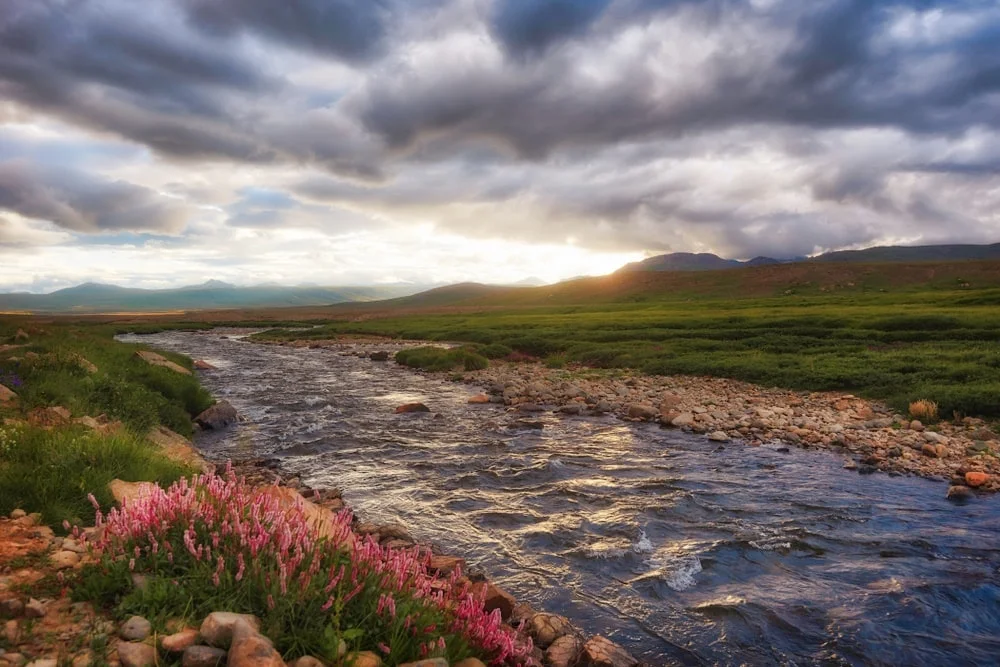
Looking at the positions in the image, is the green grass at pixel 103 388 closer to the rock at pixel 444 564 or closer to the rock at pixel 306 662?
the rock at pixel 444 564

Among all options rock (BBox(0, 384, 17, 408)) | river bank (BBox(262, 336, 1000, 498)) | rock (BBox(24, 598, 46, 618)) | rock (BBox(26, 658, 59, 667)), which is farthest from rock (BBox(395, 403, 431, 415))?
Answer: rock (BBox(26, 658, 59, 667))

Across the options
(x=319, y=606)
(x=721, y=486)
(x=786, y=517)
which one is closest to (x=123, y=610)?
(x=319, y=606)

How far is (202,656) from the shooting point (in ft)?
11.8

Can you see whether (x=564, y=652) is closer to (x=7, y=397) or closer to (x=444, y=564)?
(x=444, y=564)

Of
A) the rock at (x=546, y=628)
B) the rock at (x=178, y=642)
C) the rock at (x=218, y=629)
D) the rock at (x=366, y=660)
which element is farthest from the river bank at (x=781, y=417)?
the rock at (x=178, y=642)

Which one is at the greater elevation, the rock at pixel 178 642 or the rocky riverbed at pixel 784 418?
the rock at pixel 178 642

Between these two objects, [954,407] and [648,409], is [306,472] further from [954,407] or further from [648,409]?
[954,407]

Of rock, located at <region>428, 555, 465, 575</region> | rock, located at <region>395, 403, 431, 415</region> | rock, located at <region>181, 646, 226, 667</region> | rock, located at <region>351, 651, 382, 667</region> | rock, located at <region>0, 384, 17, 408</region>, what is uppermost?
rock, located at <region>0, 384, 17, 408</region>

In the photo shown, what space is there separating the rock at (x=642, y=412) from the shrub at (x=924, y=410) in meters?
9.02

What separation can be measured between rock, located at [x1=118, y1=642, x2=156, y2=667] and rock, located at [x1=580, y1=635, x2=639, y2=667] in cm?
420

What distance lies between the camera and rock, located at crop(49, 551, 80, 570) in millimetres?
4754

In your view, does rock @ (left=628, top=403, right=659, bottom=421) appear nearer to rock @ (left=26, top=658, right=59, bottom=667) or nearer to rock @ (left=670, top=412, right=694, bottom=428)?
rock @ (left=670, top=412, right=694, bottom=428)

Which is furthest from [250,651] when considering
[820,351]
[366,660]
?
[820,351]

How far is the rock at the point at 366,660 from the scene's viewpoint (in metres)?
4.02
